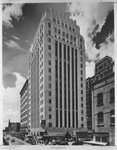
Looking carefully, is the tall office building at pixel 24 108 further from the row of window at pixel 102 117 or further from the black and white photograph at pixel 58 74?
the row of window at pixel 102 117

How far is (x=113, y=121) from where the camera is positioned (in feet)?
15.4

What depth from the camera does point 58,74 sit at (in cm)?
513

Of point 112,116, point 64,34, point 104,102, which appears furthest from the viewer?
point 64,34

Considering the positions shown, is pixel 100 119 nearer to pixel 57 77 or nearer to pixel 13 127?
pixel 57 77

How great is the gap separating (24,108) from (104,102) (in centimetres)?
159

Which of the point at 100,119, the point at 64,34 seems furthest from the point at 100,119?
the point at 64,34

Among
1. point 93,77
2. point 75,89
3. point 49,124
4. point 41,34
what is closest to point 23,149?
point 49,124

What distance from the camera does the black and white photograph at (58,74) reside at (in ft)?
15.8

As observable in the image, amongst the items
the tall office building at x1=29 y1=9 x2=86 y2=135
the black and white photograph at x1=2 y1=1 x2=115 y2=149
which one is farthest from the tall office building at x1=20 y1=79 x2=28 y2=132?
the tall office building at x1=29 y1=9 x2=86 y2=135

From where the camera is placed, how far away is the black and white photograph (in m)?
4.83

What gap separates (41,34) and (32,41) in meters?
0.25

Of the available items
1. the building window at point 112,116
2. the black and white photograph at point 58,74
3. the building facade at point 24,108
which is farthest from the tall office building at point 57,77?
the building window at point 112,116

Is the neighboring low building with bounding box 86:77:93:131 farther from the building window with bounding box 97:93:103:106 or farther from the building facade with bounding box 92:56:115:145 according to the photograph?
the building window with bounding box 97:93:103:106

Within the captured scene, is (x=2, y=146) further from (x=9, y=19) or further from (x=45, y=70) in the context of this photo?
(x=9, y=19)
